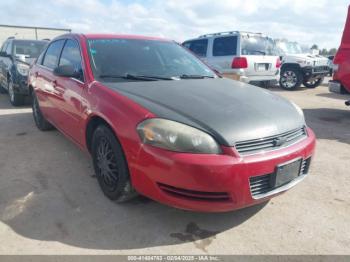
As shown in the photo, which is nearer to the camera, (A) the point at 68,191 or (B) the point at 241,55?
(A) the point at 68,191

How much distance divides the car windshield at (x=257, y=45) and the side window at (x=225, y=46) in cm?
25

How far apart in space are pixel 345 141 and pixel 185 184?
3.83 metres

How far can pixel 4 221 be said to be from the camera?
2.69 m

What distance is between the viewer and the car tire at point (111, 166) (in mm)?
2664

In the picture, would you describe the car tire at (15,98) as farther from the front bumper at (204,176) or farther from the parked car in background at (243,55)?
the front bumper at (204,176)

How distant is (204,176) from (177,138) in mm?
331

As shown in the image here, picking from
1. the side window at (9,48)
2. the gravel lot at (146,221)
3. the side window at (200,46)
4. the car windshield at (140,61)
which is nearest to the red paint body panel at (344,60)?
the gravel lot at (146,221)

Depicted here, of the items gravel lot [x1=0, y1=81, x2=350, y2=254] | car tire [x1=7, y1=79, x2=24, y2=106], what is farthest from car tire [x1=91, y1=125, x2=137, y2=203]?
car tire [x1=7, y1=79, x2=24, y2=106]

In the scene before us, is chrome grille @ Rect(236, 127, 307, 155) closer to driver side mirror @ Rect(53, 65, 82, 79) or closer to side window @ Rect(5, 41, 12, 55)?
driver side mirror @ Rect(53, 65, 82, 79)

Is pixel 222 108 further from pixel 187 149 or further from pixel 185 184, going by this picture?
pixel 185 184

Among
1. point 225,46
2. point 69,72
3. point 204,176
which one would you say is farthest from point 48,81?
point 225,46

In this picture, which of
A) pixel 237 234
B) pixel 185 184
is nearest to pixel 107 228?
pixel 185 184

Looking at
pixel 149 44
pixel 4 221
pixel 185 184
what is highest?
pixel 149 44

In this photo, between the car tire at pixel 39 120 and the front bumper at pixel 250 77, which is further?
the front bumper at pixel 250 77
